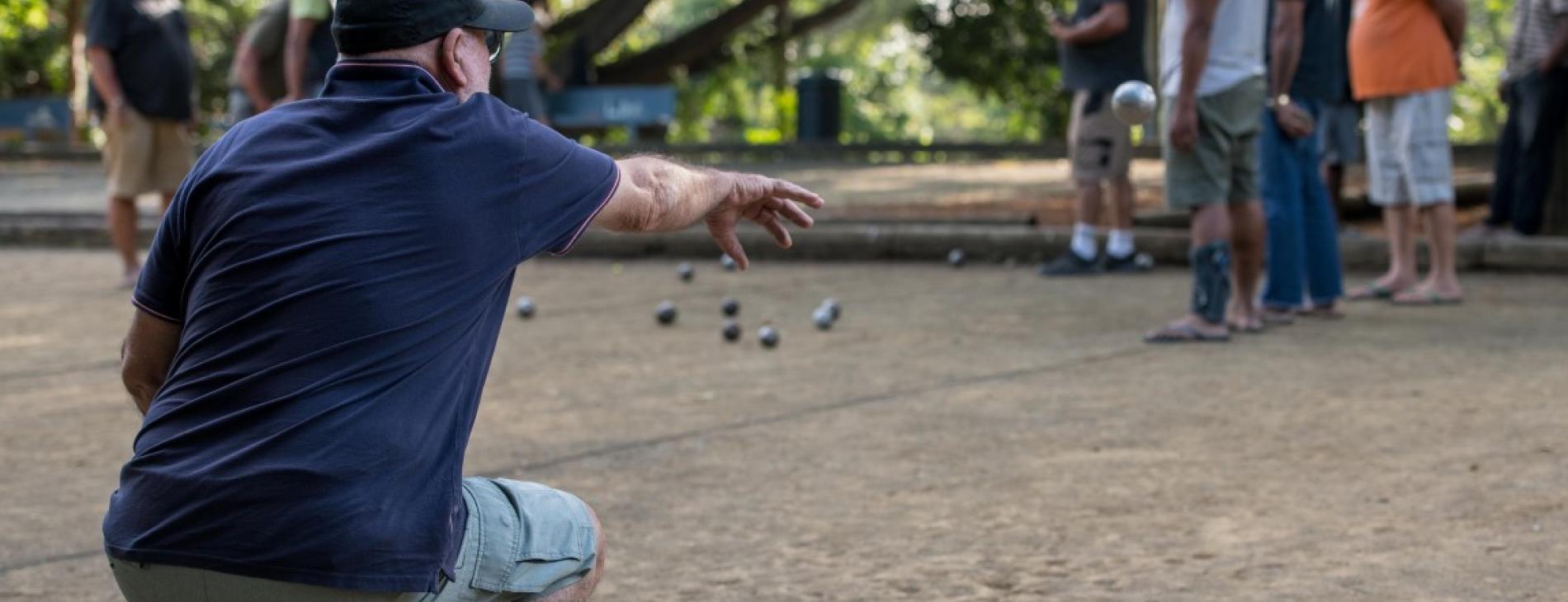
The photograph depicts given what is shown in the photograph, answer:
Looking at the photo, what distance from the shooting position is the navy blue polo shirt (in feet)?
8.30

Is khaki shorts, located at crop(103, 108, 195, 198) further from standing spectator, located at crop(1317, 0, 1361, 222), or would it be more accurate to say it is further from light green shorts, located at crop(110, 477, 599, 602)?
light green shorts, located at crop(110, 477, 599, 602)

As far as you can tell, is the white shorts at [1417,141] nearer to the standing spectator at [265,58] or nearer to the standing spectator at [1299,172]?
the standing spectator at [1299,172]

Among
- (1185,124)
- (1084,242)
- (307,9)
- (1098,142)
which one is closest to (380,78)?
(1185,124)

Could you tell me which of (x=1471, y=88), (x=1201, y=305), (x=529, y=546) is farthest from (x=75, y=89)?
(x=529, y=546)

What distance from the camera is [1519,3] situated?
10.5m

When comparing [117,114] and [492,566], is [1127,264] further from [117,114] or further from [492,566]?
[492,566]

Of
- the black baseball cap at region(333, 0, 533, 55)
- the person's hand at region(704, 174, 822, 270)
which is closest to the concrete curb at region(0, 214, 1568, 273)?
the person's hand at region(704, 174, 822, 270)

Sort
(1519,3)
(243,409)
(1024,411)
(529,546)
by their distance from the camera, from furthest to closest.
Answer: (1519,3) < (1024,411) < (529,546) < (243,409)

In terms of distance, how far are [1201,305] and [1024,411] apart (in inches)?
67.4

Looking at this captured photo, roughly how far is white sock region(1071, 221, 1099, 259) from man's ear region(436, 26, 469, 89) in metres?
7.73

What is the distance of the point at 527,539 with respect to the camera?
9.42 feet

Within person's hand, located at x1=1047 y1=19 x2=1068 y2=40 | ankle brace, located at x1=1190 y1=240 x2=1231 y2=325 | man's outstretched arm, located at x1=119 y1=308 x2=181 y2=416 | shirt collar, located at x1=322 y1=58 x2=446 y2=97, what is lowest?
ankle brace, located at x1=1190 y1=240 x2=1231 y2=325

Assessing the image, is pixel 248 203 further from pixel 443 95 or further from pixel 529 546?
pixel 529 546

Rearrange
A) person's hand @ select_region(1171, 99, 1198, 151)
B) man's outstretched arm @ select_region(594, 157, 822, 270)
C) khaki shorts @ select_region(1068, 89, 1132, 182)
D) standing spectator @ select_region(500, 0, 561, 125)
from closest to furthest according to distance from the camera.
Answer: man's outstretched arm @ select_region(594, 157, 822, 270) → person's hand @ select_region(1171, 99, 1198, 151) → khaki shorts @ select_region(1068, 89, 1132, 182) → standing spectator @ select_region(500, 0, 561, 125)
